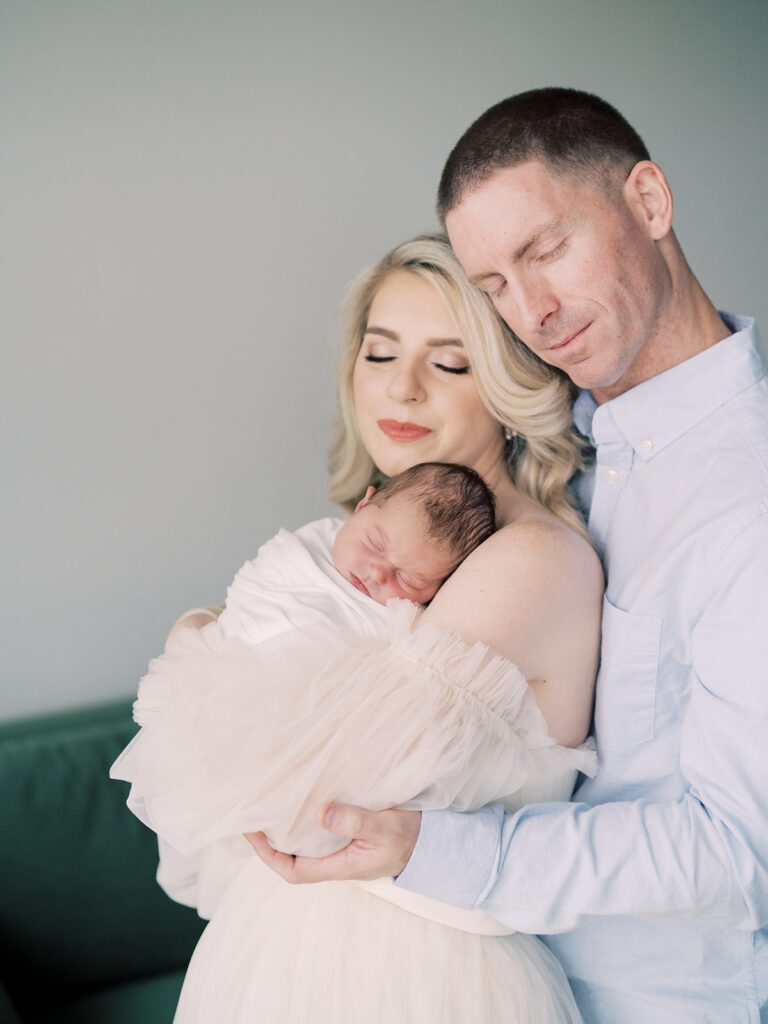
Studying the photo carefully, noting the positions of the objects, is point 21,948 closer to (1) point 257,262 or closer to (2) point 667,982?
(2) point 667,982

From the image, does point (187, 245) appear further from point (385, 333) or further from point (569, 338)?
point (569, 338)

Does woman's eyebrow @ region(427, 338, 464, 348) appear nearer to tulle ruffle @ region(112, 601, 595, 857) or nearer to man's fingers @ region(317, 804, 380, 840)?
tulle ruffle @ region(112, 601, 595, 857)

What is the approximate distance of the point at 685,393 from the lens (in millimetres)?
1694

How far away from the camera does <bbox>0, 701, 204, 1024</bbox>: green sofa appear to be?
7.61ft

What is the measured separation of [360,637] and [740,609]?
0.63 meters

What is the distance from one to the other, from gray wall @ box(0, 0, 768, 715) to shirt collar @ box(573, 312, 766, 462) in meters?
1.18

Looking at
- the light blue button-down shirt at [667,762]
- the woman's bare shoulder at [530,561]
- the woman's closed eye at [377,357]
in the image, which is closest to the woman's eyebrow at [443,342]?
the woman's closed eye at [377,357]

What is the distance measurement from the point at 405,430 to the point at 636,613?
27.6 inches

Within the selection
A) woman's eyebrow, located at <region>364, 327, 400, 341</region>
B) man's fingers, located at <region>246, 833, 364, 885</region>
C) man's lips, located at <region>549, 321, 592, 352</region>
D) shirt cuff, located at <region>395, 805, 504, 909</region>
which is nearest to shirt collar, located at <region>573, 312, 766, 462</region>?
man's lips, located at <region>549, 321, 592, 352</region>

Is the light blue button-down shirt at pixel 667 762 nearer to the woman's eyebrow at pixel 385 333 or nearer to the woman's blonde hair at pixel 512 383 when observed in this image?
the woman's blonde hair at pixel 512 383

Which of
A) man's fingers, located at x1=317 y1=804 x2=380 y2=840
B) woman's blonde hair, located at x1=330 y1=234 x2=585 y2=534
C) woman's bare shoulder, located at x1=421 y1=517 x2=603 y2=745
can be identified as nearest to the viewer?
man's fingers, located at x1=317 y1=804 x2=380 y2=840

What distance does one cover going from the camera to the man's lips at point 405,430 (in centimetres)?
203

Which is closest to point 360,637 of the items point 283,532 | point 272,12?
point 283,532

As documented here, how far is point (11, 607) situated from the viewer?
8.12ft
